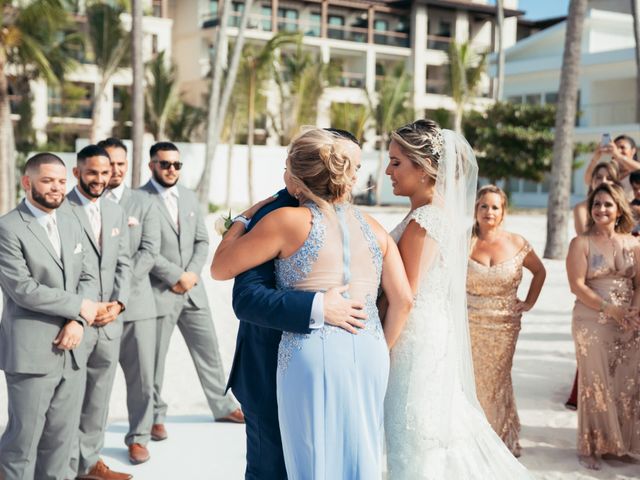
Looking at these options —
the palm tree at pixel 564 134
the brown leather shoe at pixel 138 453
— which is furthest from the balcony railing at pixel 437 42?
the brown leather shoe at pixel 138 453

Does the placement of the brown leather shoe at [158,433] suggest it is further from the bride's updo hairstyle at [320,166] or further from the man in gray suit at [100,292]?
the bride's updo hairstyle at [320,166]

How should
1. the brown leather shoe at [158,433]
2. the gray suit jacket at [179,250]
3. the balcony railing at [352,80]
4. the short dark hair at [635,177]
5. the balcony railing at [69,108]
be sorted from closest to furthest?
1. the gray suit jacket at [179,250]
2. the brown leather shoe at [158,433]
3. the short dark hair at [635,177]
4. the balcony railing at [69,108]
5. the balcony railing at [352,80]

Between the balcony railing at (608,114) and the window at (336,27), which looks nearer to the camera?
the balcony railing at (608,114)

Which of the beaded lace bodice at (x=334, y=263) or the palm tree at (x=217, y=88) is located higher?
the palm tree at (x=217, y=88)

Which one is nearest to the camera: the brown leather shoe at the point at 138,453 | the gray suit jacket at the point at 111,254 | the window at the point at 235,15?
the gray suit jacket at the point at 111,254

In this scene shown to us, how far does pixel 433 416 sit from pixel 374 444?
653 millimetres

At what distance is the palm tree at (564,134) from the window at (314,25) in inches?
1212

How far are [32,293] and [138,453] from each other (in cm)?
151

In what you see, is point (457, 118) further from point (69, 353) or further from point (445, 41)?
point (69, 353)

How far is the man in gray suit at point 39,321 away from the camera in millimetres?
4031

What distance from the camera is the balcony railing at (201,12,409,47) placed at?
143 feet

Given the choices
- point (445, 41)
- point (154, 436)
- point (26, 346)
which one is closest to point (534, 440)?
point (154, 436)

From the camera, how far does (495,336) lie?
5289mm

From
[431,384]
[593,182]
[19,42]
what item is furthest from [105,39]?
[431,384]
